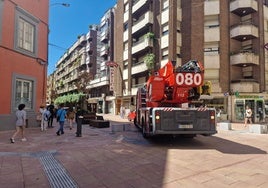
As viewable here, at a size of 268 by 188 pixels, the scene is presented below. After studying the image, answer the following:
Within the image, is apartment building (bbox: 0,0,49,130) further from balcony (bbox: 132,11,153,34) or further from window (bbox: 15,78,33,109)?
balcony (bbox: 132,11,153,34)

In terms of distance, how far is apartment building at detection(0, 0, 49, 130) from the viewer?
13586 mm

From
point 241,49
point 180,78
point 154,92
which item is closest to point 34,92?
point 154,92

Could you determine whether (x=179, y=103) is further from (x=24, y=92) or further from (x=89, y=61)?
(x=89, y=61)

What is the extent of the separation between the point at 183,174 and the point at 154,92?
208 inches

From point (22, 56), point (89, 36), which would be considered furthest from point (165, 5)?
point (89, 36)

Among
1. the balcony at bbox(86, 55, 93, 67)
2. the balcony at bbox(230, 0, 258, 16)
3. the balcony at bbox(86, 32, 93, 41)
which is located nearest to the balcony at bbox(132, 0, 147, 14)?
the balcony at bbox(230, 0, 258, 16)

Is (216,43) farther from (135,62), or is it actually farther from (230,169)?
(230,169)

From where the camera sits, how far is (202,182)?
17.1 ft

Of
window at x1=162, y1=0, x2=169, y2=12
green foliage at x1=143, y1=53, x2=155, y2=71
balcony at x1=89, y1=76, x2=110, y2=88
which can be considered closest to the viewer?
window at x1=162, y1=0, x2=169, y2=12

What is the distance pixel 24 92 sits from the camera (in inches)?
613

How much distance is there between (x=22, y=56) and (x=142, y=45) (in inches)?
834

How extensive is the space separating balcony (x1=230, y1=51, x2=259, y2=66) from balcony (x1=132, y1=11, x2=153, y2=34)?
12.2 meters

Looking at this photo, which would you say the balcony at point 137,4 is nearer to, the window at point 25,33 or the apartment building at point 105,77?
the apartment building at point 105,77

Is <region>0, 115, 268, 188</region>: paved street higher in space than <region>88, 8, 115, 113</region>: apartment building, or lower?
lower
